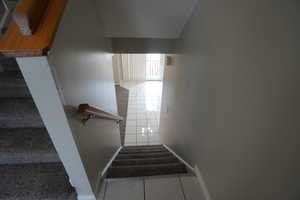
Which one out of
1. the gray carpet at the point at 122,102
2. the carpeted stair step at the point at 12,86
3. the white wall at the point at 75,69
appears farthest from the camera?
the gray carpet at the point at 122,102

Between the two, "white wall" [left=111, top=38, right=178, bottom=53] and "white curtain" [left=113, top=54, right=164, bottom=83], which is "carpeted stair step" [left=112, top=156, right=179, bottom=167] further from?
"white curtain" [left=113, top=54, right=164, bottom=83]

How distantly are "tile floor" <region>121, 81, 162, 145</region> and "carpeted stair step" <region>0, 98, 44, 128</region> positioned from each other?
2358 millimetres

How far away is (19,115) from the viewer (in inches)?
45.6

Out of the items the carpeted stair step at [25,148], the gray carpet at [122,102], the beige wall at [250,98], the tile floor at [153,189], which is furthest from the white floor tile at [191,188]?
the gray carpet at [122,102]

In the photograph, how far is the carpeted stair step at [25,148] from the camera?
1049mm

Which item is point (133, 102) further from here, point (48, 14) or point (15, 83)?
point (48, 14)

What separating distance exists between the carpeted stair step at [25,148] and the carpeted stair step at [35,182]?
0.21 ft

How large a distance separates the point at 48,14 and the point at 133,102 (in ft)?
14.3

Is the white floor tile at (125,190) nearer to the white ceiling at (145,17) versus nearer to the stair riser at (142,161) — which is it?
the stair riser at (142,161)

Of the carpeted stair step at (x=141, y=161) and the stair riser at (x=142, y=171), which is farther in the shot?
the carpeted stair step at (x=141, y=161)

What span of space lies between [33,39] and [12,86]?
47.1 inches

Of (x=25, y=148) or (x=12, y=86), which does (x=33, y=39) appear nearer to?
(x=25, y=148)

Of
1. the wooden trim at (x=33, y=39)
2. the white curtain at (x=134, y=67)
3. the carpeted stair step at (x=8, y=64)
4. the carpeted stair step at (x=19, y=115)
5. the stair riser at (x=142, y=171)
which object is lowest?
the stair riser at (x=142, y=171)

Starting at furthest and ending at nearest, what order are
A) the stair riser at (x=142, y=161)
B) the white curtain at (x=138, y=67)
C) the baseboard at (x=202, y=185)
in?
the white curtain at (x=138, y=67) → the stair riser at (x=142, y=161) → the baseboard at (x=202, y=185)
